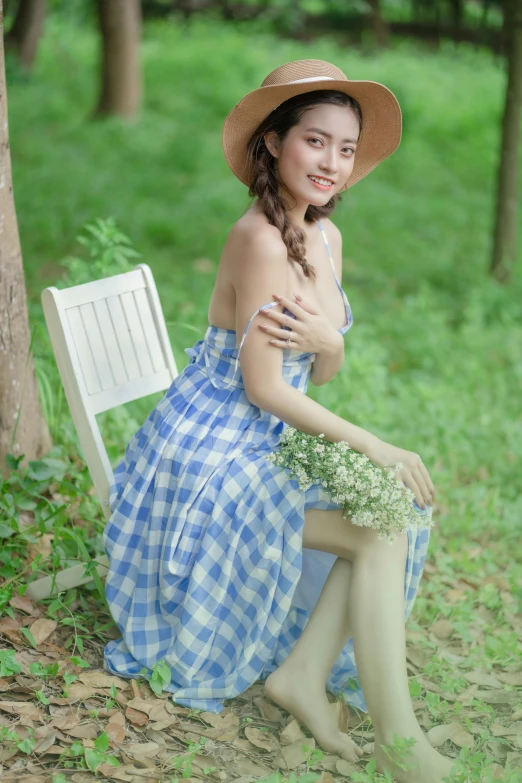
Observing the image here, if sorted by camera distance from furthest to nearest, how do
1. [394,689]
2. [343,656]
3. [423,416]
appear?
[423,416] < [343,656] < [394,689]

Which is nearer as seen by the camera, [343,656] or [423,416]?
[343,656]

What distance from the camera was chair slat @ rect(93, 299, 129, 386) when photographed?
2.65 meters

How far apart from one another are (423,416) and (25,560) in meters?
2.18

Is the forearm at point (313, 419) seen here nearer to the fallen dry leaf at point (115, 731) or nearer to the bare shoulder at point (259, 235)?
the bare shoulder at point (259, 235)

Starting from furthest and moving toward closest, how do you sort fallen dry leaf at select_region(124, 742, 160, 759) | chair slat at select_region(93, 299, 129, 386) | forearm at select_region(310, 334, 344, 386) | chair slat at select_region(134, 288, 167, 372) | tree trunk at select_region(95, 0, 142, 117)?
tree trunk at select_region(95, 0, 142, 117) → chair slat at select_region(134, 288, 167, 372) → chair slat at select_region(93, 299, 129, 386) → forearm at select_region(310, 334, 344, 386) → fallen dry leaf at select_region(124, 742, 160, 759)

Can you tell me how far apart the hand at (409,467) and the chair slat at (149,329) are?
885 millimetres

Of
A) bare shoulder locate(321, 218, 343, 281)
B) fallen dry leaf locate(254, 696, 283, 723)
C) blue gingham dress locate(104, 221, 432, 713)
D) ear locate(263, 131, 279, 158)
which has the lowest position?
fallen dry leaf locate(254, 696, 283, 723)

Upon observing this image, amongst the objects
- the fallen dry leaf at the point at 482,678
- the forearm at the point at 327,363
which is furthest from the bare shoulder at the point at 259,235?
the fallen dry leaf at the point at 482,678

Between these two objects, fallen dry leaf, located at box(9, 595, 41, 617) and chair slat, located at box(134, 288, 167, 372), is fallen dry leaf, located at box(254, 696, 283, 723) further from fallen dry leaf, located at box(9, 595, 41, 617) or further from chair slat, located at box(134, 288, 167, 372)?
chair slat, located at box(134, 288, 167, 372)

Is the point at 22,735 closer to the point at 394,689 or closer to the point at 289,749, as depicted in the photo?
the point at 289,749

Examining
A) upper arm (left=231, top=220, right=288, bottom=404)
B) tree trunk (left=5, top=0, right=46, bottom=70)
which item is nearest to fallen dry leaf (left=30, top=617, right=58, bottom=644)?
upper arm (left=231, top=220, right=288, bottom=404)

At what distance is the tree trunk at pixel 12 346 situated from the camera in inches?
108

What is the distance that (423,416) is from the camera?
428 cm

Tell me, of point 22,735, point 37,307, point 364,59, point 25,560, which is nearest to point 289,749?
point 22,735
